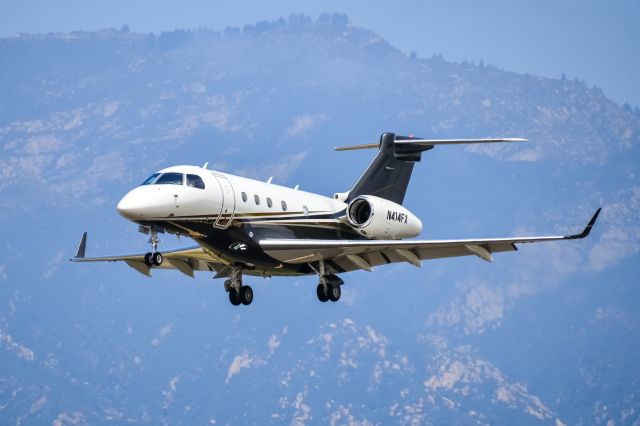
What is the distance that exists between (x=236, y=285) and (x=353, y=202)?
13.3 ft

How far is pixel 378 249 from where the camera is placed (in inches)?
1382

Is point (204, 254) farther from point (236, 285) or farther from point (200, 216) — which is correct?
point (200, 216)

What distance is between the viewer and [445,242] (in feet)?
112

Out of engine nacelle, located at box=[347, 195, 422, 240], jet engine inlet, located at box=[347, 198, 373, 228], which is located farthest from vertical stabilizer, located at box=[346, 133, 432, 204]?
jet engine inlet, located at box=[347, 198, 373, 228]

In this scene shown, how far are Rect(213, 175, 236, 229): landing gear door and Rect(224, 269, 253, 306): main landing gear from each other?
114 inches

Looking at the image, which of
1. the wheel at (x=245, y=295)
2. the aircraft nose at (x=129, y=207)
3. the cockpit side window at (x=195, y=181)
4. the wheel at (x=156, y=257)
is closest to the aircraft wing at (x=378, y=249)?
the wheel at (x=245, y=295)

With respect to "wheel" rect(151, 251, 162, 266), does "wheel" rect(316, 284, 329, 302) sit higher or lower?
higher

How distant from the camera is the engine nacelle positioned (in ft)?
120

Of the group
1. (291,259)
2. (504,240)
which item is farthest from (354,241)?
(504,240)

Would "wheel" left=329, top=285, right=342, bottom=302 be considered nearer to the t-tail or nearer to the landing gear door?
the t-tail

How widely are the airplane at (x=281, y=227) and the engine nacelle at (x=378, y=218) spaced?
3 cm

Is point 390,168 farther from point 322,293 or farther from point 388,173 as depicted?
point 322,293

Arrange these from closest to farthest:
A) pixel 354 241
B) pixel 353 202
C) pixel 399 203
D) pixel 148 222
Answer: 1. pixel 148 222
2. pixel 354 241
3. pixel 353 202
4. pixel 399 203

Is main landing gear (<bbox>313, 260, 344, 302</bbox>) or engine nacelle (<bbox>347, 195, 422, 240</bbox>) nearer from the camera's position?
main landing gear (<bbox>313, 260, 344, 302</bbox>)
